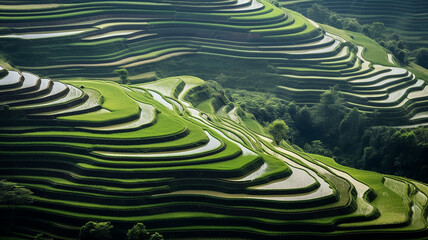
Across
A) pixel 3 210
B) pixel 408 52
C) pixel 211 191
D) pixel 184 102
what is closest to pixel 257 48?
pixel 184 102

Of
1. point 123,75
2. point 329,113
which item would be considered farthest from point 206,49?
point 329,113

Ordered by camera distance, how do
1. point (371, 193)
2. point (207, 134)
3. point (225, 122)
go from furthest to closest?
point (225, 122), point (207, 134), point (371, 193)

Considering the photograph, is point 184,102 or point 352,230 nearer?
point 352,230

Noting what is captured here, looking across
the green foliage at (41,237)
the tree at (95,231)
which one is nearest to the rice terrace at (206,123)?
the tree at (95,231)

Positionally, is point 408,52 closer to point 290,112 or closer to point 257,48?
point 257,48

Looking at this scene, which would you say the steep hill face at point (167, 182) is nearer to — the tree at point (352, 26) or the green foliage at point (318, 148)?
the green foliage at point (318, 148)

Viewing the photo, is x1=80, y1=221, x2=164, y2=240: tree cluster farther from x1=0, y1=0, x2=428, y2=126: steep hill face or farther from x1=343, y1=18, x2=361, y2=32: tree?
x1=343, y1=18, x2=361, y2=32: tree

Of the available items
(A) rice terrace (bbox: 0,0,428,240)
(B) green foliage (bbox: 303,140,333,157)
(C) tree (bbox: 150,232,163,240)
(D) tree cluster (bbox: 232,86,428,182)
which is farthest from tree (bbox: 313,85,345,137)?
(C) tree (bbox: 150,232,163,240)
